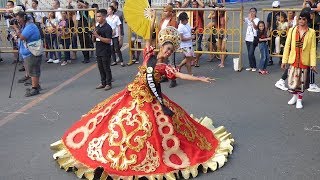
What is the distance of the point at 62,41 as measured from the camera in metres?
12.3

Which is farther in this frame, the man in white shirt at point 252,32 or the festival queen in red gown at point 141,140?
the man in white shirt at point 252,32

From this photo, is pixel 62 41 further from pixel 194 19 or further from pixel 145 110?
pixel 145 110

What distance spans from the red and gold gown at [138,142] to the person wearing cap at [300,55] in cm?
274

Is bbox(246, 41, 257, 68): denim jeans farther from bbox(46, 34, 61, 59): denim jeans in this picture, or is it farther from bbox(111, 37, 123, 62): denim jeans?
bbox(46, 34, 61, 59): denim jeans

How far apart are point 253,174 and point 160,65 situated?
175 cm

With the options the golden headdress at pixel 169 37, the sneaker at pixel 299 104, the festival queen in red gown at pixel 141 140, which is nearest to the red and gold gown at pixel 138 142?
the festival queen in red gown at pixel 141 140

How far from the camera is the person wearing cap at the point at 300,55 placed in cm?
774

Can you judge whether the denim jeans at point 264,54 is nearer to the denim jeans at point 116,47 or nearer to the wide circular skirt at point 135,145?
the denim jeans at point 116,47

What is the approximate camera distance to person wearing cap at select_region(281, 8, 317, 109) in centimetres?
774

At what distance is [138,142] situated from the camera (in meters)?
5.31

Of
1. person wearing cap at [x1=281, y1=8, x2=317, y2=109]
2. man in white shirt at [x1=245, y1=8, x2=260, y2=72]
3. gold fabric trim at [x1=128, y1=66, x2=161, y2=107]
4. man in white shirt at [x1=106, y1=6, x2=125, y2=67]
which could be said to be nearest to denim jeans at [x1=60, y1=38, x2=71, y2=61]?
man in white shirt at [x1=106, y1=6, x2=125, y2=67]

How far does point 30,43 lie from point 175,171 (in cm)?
508

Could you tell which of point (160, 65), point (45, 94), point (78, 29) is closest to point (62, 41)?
point (78, 29)

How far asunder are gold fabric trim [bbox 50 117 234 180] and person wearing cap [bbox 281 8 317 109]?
2.13m
